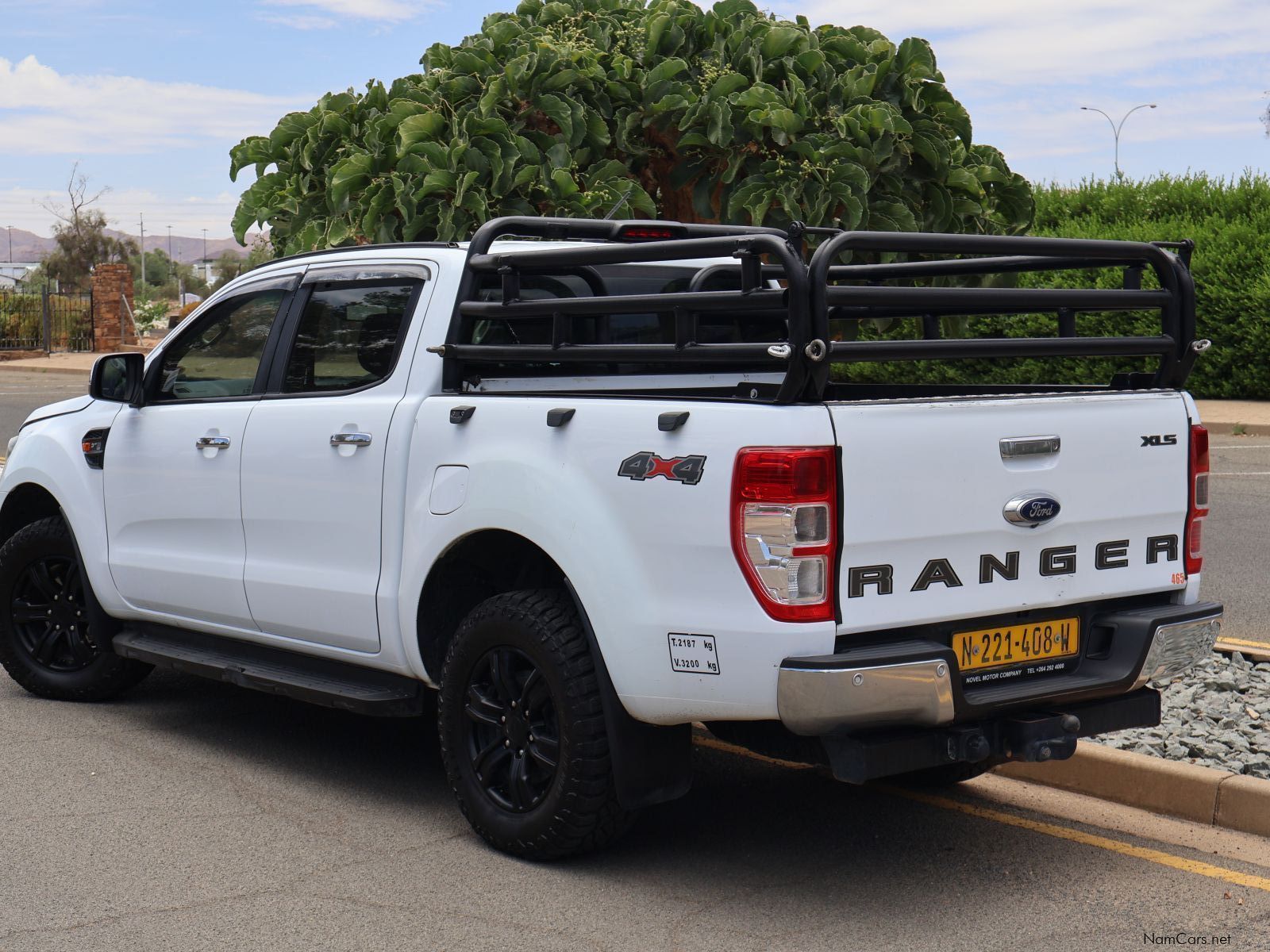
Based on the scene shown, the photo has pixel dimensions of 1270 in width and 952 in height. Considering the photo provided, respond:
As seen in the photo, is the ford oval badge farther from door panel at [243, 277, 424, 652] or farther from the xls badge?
door panel at [243, 277, 424, 652]

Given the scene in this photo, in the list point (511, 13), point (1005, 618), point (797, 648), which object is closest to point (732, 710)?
point (797, 648)

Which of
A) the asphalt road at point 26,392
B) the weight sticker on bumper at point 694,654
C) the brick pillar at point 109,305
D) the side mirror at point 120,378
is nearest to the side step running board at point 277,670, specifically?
the side mirror at point 120,378

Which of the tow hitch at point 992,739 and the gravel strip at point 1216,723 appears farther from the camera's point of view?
the gravel strip at point 1216,723

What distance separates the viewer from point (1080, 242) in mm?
4648

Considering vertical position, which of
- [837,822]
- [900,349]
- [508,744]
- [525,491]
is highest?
[900,349]

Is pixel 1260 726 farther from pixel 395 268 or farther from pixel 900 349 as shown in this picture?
pixel 395 268

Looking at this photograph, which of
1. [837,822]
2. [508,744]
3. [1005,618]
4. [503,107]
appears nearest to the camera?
[1005,618]

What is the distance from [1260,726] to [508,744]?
3.03 metres

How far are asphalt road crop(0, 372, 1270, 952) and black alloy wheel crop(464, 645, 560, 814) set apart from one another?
24cm

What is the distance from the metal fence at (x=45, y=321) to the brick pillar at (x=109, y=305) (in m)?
0.36

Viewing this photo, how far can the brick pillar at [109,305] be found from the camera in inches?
1825

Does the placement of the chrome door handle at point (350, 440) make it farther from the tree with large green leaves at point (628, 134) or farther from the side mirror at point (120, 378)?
the tree with large green leaves at point (628, 134)

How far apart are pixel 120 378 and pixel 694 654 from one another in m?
3.50

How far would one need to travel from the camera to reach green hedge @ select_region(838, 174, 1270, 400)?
20547 mm
